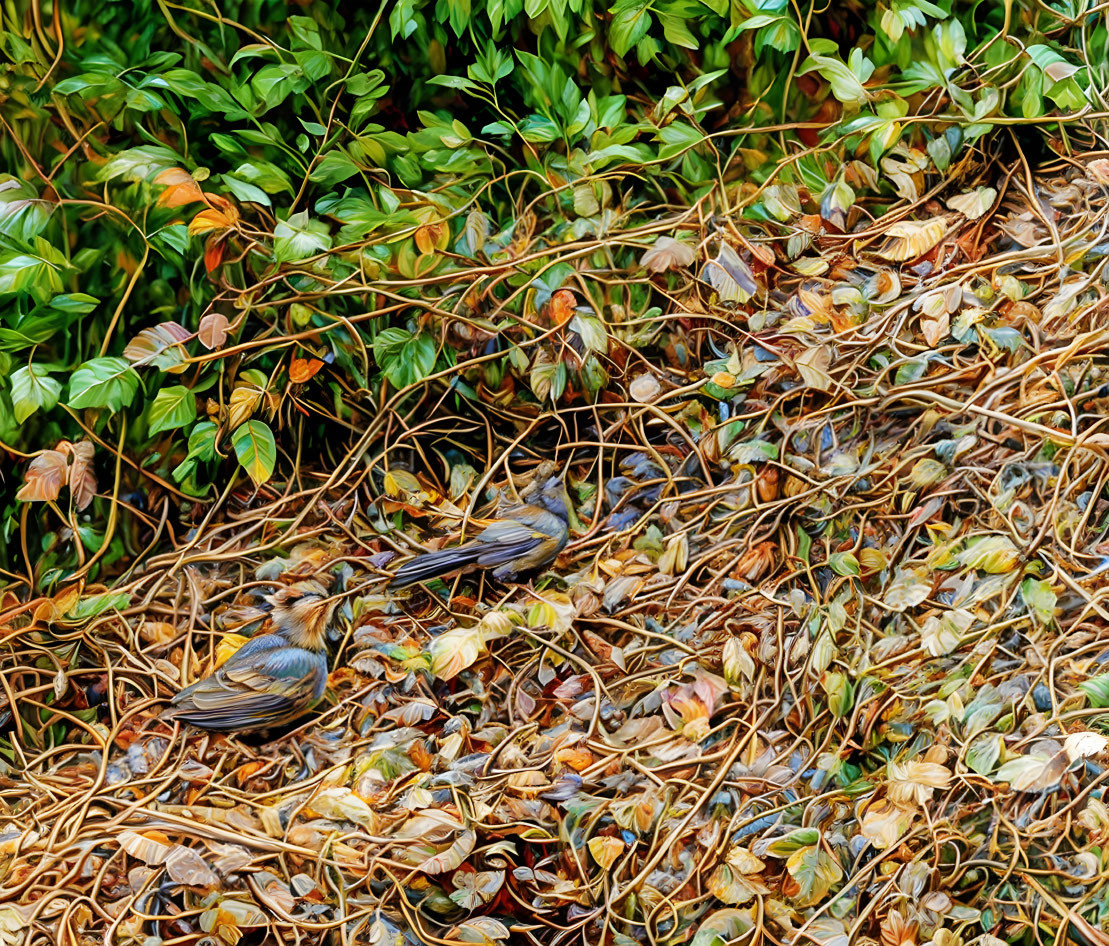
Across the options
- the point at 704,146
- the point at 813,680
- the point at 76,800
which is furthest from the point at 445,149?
the point at 76,800

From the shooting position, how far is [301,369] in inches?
77.4

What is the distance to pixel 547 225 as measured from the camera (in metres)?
2.02

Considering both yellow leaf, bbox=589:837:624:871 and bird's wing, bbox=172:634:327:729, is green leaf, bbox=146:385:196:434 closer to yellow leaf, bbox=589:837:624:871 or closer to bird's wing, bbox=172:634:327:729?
bird's wing, bbox=172:634:327:729

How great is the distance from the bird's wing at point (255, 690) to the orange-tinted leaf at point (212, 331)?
2.04 feet

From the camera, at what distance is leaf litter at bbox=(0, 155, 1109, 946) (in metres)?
1.49

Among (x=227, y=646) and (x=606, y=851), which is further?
(x=227, y=646)

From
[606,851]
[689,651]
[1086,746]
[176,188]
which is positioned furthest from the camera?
[176,188]

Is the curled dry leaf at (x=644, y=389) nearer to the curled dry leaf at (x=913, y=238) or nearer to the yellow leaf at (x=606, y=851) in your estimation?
the curled dry leaf at (x=913, y=238)

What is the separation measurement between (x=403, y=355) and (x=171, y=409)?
477mm

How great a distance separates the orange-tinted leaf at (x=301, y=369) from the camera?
1.96 meters

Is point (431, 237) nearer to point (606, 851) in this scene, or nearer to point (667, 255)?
point (667, 255)

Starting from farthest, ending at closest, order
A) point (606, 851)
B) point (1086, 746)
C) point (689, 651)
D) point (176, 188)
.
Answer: point (176, 188) < point (689, 651) < point (606, 851) < point (1086, 746)

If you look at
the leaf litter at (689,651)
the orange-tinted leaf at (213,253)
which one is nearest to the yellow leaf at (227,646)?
the leaf litter at (689,651)

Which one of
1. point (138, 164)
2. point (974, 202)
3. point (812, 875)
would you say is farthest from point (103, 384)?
point (974, 202)
